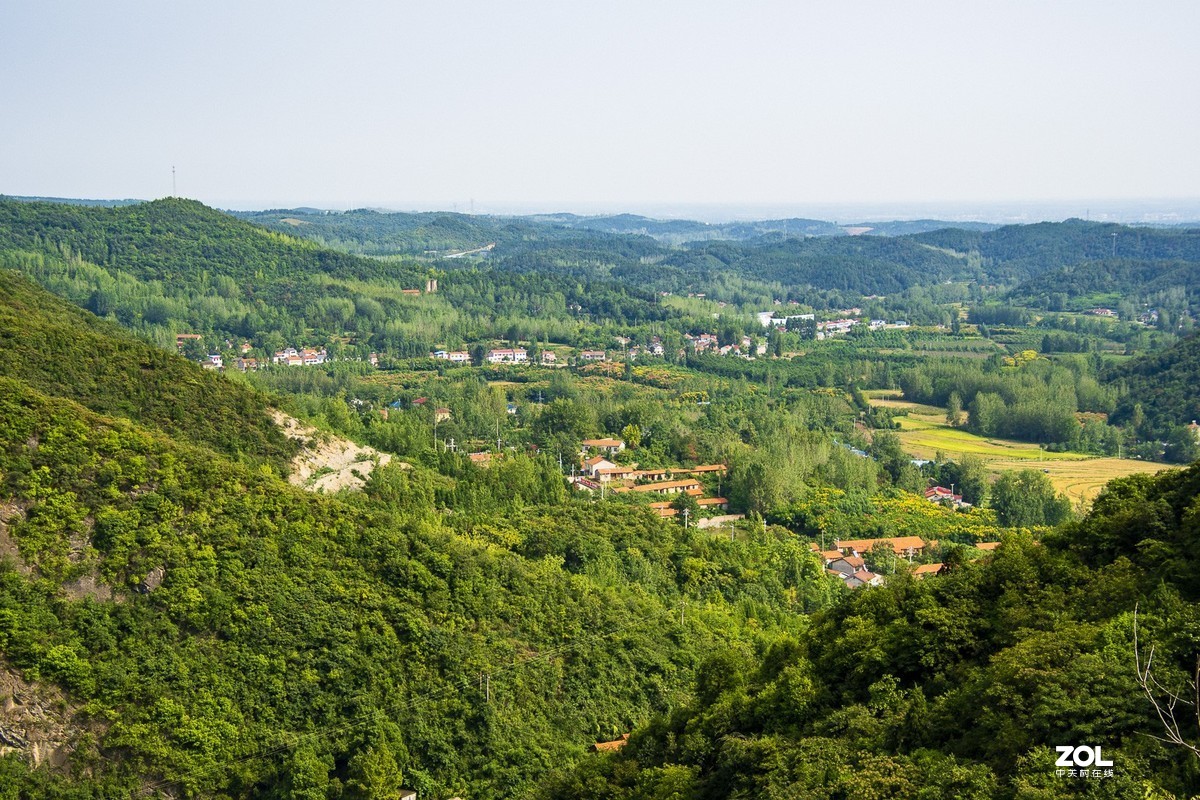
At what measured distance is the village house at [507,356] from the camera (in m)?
84.1

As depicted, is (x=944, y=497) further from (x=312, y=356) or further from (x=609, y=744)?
(x=312, y=356)

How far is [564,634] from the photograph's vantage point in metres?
26.5

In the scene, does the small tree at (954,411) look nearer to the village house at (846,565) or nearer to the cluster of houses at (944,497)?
the cluster of houses at (944,497)

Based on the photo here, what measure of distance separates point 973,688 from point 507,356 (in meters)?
71.4

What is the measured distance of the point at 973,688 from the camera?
49.8 feet

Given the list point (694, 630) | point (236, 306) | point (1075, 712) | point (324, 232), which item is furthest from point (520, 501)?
point (324, 232)

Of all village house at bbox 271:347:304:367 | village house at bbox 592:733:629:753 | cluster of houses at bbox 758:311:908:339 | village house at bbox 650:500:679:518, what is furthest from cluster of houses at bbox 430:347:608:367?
village house at bbox 592:733:629:753

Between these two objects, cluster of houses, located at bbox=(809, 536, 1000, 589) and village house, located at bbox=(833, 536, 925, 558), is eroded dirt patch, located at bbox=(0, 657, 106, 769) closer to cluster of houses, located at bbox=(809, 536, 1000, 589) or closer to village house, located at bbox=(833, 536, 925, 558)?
cluster of houses, located at bbox=(809, 536, 1000, 589)

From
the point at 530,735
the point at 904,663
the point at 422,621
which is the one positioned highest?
the point at 904,663

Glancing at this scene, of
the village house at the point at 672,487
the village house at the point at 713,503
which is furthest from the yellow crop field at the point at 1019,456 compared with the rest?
the village house at the point at 672,487

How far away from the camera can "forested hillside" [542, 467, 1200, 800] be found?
12836 millimetres

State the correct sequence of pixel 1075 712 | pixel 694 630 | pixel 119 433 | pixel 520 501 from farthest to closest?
pixel 520 501
pixel 694 630
pixel 119 433
pixel 1075 712

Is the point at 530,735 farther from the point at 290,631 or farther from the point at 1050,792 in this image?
the point at 1050,792

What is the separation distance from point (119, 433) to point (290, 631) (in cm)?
652
